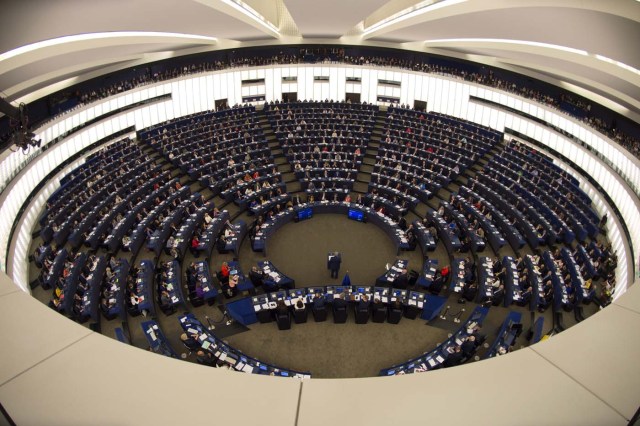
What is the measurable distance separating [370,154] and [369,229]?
7185 millimetres

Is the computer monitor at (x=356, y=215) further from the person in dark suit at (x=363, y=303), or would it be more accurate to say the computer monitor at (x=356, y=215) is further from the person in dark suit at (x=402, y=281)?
the person in dark suit at (x=363, y=303)

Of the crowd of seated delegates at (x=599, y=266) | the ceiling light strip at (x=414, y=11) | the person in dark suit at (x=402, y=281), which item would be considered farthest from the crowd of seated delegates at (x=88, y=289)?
the crowd of seated delegates at (x=599, y=266)

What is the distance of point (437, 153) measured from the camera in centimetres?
2825

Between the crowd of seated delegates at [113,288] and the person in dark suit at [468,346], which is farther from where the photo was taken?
the crowd of seated delegates at [113,288]

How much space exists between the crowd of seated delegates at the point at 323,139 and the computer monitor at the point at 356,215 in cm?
150

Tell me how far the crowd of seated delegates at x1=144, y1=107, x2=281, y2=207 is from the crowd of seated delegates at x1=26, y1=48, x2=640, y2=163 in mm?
3573

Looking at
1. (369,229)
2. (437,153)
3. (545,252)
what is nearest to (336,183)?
(369,229)

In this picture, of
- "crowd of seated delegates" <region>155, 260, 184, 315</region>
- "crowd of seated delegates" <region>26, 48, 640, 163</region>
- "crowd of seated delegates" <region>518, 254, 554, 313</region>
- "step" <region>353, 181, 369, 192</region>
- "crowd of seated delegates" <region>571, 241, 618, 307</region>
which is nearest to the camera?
"crowd of seated delegates" <region>155, 260, 184, 315</region>

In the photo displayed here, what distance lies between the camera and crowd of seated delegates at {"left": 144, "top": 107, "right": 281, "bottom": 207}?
1000 inches

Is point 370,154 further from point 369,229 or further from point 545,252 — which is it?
point 545,252

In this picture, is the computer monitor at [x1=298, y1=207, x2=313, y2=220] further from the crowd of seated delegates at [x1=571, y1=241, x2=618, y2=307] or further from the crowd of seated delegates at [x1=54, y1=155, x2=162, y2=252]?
the crowd of seated delegates at [x1=571, y1=241, x2=618, y2=307]

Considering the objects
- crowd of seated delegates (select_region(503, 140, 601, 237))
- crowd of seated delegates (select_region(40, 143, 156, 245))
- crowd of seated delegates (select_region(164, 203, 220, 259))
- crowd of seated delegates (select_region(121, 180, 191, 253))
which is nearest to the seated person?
crowd of seated delegates (select_region(164, 203, 220, 259))

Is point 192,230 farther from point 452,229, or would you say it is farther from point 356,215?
point 452,229

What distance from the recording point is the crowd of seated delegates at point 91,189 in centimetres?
2086
